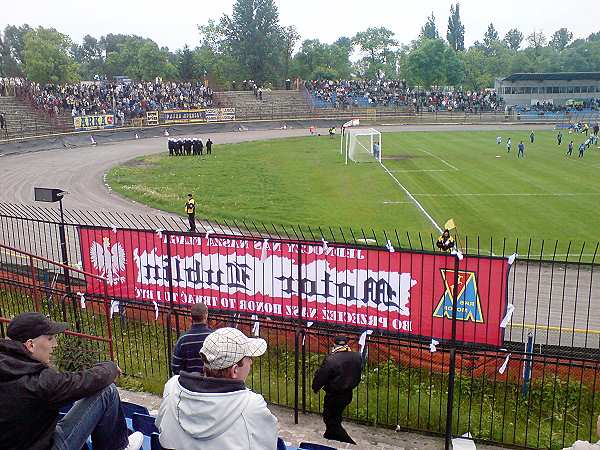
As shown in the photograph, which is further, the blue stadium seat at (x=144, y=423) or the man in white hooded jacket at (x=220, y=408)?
the blue stadium seat at (x=144, y=423)

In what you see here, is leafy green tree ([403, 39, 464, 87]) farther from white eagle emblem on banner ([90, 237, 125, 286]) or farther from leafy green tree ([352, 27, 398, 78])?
white eagle emblem on banner ([90, 237, 125, 286])

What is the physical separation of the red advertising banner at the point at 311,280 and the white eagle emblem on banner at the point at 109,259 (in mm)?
18

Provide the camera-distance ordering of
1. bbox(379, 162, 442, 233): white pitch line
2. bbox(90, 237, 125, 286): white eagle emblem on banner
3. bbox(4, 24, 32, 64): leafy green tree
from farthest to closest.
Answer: bbox(4, 24, 32, 64): leafy green tree → bbox(379, 162, 442, 233): white pitch line → bbox(90, 237, 125, 286): white eagle emblem on banner

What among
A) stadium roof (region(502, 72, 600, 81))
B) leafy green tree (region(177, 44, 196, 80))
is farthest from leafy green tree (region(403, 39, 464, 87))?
leafy green tree (region(177, 44, 196, 80))

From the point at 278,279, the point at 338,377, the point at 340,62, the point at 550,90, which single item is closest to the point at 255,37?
the point at 340,62

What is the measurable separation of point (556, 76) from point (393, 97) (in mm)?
23731

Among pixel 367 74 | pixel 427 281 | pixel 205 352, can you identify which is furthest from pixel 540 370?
pixel 367 74

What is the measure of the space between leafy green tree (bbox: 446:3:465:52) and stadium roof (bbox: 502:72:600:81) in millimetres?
71404

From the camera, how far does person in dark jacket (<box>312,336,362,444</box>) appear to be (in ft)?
20.7

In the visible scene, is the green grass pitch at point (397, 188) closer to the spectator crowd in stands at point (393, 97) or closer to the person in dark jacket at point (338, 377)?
the person in dark jacket at point (338, 377)

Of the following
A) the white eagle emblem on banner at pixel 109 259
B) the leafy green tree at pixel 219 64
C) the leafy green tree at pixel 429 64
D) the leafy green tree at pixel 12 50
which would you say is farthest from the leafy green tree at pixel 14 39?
the white eagle emblem on banner at pixel 109 259

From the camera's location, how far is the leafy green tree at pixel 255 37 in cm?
9650

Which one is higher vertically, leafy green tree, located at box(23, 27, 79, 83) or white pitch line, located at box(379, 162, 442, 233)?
leafy green tree, located at box(23, 27, 79, 83)

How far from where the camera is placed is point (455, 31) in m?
150
